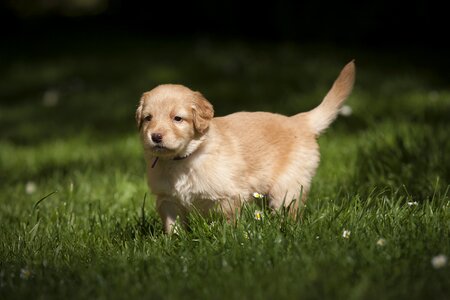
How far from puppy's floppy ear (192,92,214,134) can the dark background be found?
7227mm

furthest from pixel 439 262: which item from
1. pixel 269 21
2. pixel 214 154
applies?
pixel 269 21

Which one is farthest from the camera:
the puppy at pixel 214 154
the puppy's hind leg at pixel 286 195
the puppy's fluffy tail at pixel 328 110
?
the puppy's fluffy tail at pixel 328 110

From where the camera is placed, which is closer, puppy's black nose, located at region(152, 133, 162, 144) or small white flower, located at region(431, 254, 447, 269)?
small white flower, located at region(431, 254, 447, 269)

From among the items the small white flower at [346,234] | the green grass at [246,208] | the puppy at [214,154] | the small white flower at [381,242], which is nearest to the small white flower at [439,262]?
the green grass at [246,208]

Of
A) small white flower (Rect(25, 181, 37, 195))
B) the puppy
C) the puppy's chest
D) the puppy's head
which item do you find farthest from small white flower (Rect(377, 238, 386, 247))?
small white flower (Rect(25, 181, 37, 195))

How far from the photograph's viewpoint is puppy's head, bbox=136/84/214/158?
3.19 m

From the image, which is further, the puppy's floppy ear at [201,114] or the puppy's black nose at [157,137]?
the puppy's floppy ear at [201,114]

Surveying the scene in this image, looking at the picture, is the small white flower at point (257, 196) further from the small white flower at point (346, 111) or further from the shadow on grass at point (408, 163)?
the small white flower at point (346, 111)

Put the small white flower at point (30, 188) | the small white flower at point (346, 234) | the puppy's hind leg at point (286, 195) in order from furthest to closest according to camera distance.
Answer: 1. the small white flower at point (30, 188)
2. the puppy's hind leg at point (286, 195)
3. the small white flower at point (346, 234)

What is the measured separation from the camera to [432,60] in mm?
9258

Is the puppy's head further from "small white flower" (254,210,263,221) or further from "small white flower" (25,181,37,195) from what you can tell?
"small white flower" (25,181,37,195)

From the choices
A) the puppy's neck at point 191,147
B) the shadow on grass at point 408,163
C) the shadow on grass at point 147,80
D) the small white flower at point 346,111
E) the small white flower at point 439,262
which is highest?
the puppy's neck at point 191,147

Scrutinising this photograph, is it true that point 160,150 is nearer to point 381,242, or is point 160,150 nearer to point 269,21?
point 381,242

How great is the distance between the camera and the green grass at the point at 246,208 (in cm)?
257
